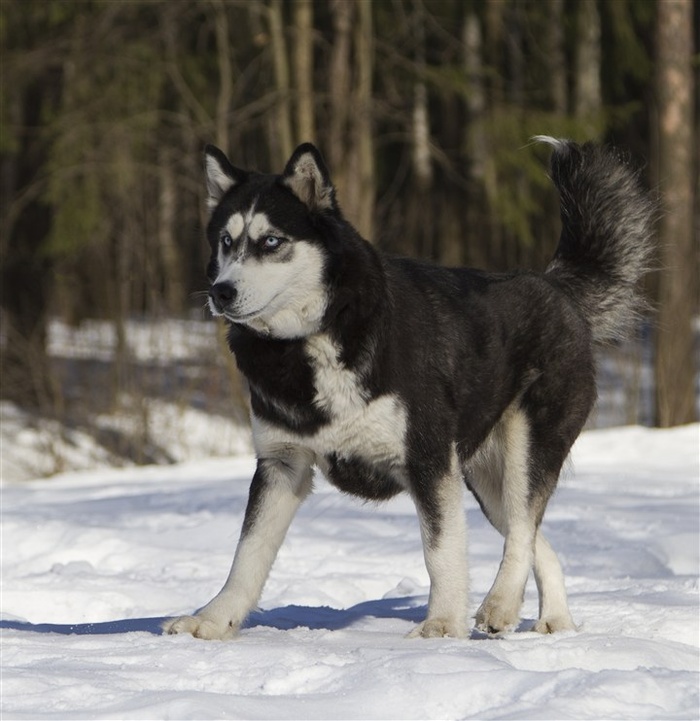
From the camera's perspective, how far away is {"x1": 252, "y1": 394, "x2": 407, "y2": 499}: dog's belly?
13.0 feet

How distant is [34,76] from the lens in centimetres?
1403

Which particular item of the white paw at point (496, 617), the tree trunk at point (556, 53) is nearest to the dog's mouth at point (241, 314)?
the white paw at point (496, 617)

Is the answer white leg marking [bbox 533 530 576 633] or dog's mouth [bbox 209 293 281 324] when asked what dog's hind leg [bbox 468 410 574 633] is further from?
dog's mouth [bbox 209 293 281 324]

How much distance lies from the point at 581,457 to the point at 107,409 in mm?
4554

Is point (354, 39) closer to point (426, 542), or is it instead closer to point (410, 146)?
point (410, 146)

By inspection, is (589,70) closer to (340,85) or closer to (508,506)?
(340,85)

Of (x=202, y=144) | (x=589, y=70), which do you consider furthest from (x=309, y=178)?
(x=589, y=70)

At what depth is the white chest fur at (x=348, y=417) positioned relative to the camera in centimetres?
397

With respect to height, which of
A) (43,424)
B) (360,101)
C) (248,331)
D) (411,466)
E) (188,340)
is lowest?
(43,424)

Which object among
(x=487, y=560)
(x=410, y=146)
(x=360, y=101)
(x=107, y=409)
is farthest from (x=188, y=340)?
(x=410, y=146)

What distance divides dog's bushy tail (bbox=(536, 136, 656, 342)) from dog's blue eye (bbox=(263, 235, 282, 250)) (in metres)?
1.48

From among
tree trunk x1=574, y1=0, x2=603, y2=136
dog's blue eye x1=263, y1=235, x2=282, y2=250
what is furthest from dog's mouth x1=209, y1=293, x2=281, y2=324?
tree trunk x1=574, y1=0, x2=603, y2=136

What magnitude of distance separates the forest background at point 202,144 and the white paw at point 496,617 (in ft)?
18.0

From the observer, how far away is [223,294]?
384 cm
